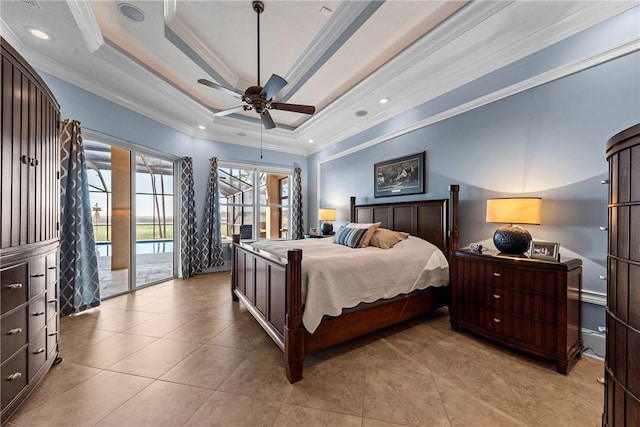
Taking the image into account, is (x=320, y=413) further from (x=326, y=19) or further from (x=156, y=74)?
(x=156, y=74)

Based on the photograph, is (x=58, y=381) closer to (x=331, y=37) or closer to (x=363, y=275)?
(x=363, y=275)

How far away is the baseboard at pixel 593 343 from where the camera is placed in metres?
2.07

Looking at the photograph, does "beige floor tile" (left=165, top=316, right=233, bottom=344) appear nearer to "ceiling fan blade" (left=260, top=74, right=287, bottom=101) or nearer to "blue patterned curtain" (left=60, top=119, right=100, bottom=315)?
"blue patterned curtain" (left=60, top=119, right=100, bottom=315)

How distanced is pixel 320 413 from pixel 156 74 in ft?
13.4

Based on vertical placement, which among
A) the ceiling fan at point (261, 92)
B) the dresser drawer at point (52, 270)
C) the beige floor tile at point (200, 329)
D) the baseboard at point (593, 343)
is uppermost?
the ceiling fan at point (261, 92)

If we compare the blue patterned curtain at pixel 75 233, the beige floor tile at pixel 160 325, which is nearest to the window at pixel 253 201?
the blue patterned curtain at pixel 75 233

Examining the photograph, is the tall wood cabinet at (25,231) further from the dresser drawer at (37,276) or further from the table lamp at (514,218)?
the table lamp at (514,218)

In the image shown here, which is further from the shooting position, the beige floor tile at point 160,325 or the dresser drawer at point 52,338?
the beige floor tile at point 160,325

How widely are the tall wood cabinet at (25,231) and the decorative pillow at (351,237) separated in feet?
8.87

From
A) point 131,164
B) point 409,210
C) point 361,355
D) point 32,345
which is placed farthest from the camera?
point 131,164

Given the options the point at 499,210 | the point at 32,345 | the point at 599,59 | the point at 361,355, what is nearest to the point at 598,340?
the point at 499,210

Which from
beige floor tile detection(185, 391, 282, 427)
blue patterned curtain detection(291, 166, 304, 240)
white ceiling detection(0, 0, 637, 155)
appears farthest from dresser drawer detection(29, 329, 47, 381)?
blue patterned curtain detection(291, 166, 304, 240)

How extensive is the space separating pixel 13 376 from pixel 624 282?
308 cm

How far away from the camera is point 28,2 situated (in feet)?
6.46
